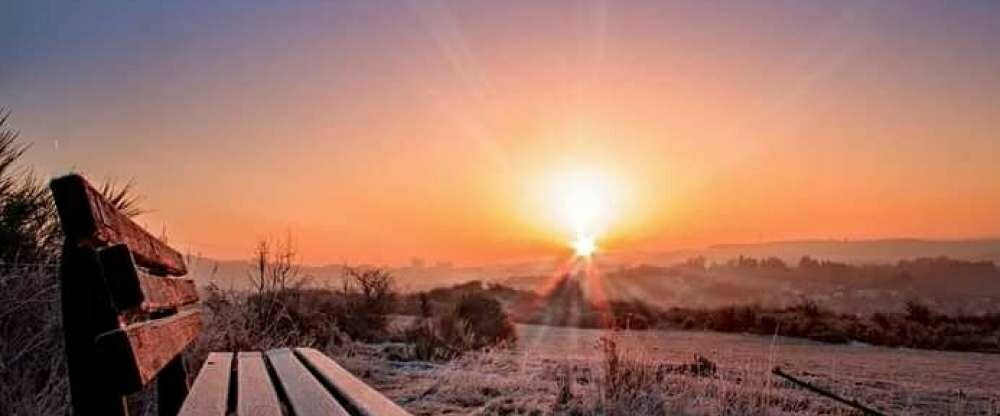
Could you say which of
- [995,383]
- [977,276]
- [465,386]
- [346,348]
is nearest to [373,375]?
[465,386]

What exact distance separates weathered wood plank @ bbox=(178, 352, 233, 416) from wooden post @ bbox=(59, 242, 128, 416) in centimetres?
82

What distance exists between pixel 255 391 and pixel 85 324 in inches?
55.9

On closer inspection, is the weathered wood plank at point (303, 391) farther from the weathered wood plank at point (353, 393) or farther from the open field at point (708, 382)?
the open field at point (708, 382)

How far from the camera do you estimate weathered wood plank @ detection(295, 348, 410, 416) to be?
253 cm

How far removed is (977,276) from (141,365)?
146 feet

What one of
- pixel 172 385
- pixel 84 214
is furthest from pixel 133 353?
pixel 172 385

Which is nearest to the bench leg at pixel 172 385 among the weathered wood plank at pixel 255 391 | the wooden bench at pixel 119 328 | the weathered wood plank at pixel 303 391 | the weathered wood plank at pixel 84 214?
the weathered wood plank at pixel 255 391

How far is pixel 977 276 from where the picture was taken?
4009 centimetres

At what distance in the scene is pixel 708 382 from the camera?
309 inches

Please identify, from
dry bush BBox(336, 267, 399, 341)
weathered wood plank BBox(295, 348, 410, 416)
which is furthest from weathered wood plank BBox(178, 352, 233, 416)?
dry bush BBox(336, 267, 399, 341)

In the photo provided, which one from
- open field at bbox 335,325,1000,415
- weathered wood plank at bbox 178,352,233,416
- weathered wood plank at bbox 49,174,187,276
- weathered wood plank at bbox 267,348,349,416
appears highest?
weathered wood plank at bbox 49,174,187,276

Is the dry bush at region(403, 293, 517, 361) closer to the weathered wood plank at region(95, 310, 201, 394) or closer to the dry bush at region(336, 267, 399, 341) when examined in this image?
the dry bush at region(336, 267, 399, 341)

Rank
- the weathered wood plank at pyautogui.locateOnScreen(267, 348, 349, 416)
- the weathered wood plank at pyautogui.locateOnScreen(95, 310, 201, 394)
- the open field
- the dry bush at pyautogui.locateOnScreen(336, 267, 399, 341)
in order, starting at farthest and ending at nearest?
the dry bush at pyautogui.locateOnScreen(336, 267, 399, 341), the open field, the weathered wood plank at pyautogui.locateOnScreen(267, 348, 349, 416), the weathered wood plank at pyautogui.locateOnScreen(95, 310, 201, 394)

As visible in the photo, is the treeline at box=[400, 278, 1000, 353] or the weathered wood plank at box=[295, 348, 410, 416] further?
the treeline at box=[400, 278, 1000, 353]
